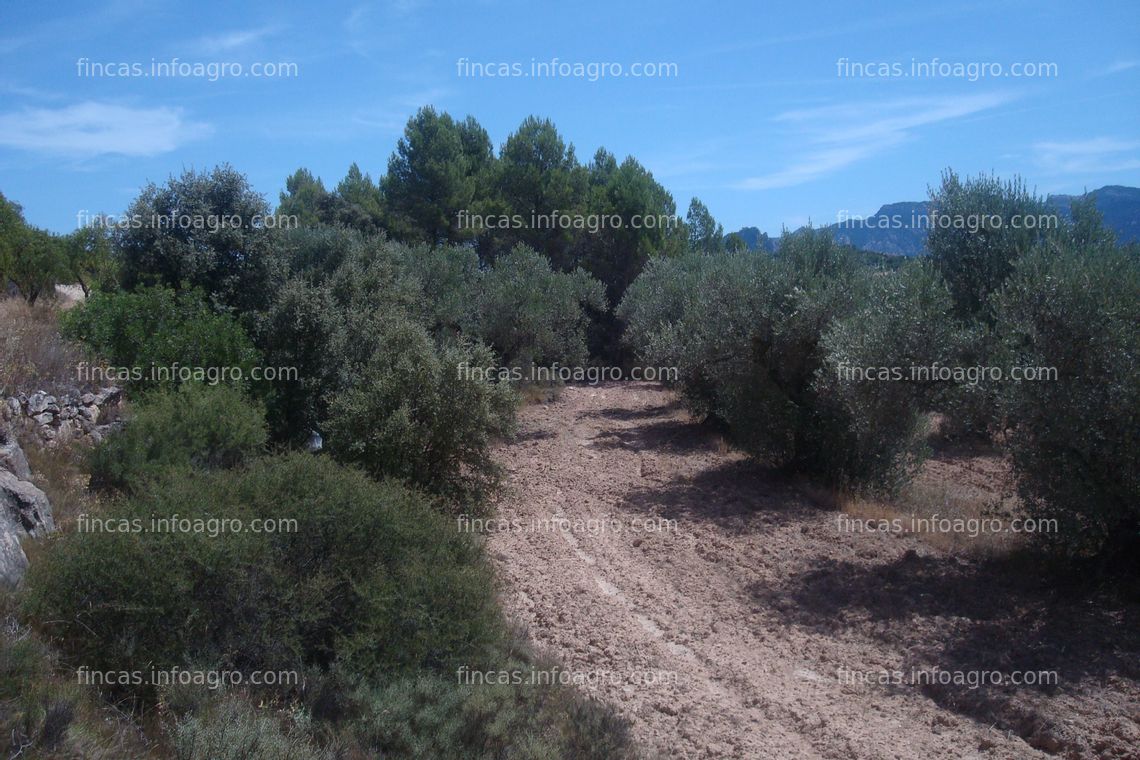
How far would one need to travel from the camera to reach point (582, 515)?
12.0 m

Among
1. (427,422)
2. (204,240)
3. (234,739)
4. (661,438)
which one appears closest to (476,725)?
(234,739)

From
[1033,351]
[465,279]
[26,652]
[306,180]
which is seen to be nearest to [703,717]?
[26,652]

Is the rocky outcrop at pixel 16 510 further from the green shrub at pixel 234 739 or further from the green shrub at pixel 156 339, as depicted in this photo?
the green shrub at pixel 156 339

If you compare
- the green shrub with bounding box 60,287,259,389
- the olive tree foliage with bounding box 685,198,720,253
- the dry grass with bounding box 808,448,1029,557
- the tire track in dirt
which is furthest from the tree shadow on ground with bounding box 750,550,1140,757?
the olive tree foliage with bounding box 685,198,720,253

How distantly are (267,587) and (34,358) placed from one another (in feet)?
21.1

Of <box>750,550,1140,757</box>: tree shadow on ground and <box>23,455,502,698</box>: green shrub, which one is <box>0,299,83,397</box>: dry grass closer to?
<box>23,455,502,698</box>: green shrub

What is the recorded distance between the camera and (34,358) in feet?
33.2

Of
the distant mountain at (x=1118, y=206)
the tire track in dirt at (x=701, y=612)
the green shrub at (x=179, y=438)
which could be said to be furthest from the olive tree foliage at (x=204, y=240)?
the distant mountain at (x=1118, y=206)

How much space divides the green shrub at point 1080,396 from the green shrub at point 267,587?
6124mm

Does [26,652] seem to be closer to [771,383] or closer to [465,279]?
[771,383]

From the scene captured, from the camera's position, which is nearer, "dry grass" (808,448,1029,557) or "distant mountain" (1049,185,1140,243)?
"dry grass" (808,448,1029,557)

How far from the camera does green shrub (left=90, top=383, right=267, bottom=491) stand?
858 cm

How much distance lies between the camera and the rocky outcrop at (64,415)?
Result: 9.04m

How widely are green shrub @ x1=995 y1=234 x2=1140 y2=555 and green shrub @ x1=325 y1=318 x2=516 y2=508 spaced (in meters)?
6.60
